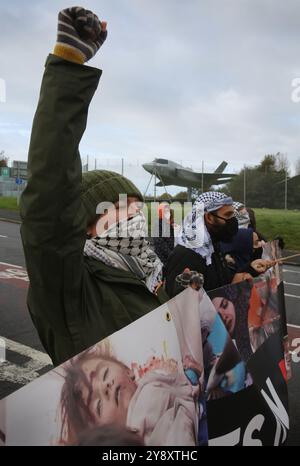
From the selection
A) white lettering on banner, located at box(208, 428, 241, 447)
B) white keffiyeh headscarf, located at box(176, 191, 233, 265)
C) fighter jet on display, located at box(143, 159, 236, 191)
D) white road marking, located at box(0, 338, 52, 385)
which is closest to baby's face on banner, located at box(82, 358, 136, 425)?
white lettering on banner, located at box(208, 428, 241, 447)

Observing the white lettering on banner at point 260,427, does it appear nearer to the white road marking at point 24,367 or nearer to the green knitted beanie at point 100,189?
the green knitted beanie at point 100,189

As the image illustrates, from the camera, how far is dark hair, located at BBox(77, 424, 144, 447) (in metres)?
1.18

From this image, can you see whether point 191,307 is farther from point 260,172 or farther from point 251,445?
point 260,172

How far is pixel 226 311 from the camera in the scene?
207 centimetres

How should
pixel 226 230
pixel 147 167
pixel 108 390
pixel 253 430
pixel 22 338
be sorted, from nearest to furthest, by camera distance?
pixel 108 390
pixel 253 430
pixel 226 230
pixel 22 338
pixel 147 167

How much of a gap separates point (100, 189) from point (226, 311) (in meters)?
0.87

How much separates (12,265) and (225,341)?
28.5ft

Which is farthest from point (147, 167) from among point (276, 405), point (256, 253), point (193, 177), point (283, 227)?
point (276, 405)

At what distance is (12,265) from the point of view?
992 centimetres

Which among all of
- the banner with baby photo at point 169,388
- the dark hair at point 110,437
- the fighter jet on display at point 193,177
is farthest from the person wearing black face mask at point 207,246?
the fighter jet on display at point 193,177

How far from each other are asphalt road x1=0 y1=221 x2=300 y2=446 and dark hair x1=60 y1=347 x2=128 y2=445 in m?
2.15

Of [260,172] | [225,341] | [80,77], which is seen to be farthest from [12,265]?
[260,172]

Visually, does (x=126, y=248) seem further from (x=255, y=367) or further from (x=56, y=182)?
(x=255, y=367)

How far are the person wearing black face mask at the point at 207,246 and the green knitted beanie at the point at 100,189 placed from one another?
960mm
